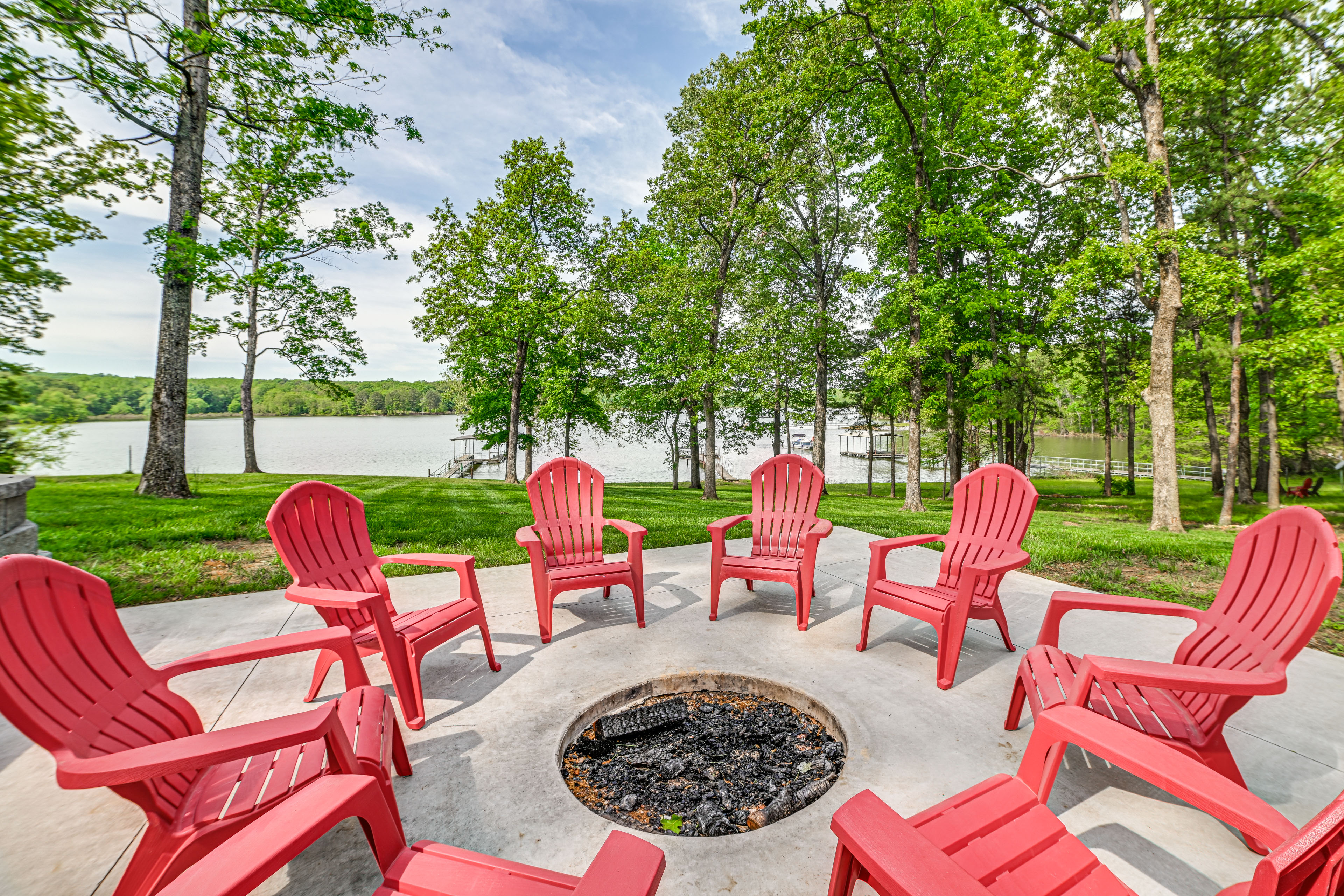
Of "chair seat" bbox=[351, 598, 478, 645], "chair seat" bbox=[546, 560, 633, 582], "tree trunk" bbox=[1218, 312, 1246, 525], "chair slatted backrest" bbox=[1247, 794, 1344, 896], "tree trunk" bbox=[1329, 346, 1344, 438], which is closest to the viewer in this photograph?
"chair slatted backrest" bbox=[1247, 794, 1344, 896]

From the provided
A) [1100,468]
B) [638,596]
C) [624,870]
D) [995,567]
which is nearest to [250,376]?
[638,596]

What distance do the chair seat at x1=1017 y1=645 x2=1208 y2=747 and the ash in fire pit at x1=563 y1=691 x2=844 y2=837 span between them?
902mm

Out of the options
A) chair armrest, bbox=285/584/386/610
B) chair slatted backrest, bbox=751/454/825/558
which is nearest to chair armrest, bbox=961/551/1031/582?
chair slatted backrest, bbox=751/454/825/558

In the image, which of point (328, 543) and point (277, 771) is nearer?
point (277, 771)

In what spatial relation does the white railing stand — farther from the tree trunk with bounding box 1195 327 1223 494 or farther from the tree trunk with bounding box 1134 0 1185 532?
the tree trunk with bounding box 1134 0 1185 532

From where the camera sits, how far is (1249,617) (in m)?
2.07

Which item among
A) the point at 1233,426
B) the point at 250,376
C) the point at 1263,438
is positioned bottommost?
the point at 1263,438

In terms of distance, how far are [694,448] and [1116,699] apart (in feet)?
54.6

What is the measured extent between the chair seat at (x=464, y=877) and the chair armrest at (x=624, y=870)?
0.30ft

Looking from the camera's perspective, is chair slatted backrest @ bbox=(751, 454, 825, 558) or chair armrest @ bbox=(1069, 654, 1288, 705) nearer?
chair armrest @ bbox=(1069, 654, 1288, 705)

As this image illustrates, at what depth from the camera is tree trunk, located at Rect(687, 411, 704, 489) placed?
1689 cm

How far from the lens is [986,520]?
3475 millimetres

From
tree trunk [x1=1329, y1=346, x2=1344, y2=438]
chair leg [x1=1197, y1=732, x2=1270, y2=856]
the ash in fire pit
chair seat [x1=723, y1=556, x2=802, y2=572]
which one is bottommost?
the ash in fire pit

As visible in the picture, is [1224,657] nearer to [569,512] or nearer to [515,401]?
[569,512]
